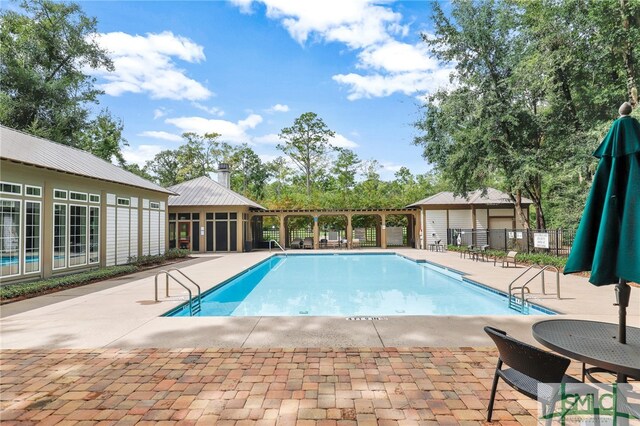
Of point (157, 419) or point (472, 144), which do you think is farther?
point (472, 144)

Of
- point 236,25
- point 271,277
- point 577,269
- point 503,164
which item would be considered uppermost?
point 236,25

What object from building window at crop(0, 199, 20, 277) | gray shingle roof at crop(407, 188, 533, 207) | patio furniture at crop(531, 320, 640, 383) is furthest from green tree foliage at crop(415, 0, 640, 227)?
building window at crop(0, 199, 20, 277)

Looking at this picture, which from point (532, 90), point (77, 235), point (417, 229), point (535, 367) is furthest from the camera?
point (417, 229)

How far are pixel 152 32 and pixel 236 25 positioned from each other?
4.09 metres

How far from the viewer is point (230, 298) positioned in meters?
8.29

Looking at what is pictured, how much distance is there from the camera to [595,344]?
2307mm

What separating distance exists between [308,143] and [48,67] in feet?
66.7

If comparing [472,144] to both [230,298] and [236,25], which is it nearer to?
[236,25]

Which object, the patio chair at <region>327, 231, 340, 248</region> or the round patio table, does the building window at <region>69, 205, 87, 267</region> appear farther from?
the patio chair at <region>327, 231, 340, 248</region>

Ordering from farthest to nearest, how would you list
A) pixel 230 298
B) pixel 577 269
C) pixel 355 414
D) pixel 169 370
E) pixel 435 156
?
1. pixel 435 156
2. pixel 230 298
3. pixel 169 370
4. pixel 355 414
5. pixel 577 269

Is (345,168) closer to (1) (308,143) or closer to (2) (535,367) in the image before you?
(1) (308,143)

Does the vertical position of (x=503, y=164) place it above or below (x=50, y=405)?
above

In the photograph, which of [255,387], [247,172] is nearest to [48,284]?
[255,387]

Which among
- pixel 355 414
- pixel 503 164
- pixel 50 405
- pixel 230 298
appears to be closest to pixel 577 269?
pixel 355 414
